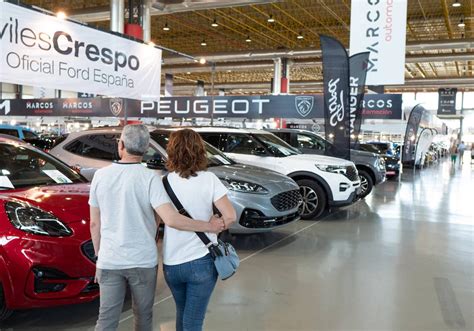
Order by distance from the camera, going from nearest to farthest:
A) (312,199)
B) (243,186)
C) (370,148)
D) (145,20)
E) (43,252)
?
(43,252) → (243,186) → (312,199) → (145,20) → (370,148)

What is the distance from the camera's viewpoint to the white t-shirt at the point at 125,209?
2312 mm

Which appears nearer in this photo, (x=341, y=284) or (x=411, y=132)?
(x=341, y=284)

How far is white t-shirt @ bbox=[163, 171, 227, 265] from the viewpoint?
231 centimetres

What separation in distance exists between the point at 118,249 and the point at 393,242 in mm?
5230

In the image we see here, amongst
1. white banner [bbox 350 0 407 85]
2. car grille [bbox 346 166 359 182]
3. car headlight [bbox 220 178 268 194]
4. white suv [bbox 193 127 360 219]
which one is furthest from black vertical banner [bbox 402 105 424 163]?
car headlight [bbox 220 178 268 194]

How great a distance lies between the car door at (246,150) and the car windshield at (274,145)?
0.39ft

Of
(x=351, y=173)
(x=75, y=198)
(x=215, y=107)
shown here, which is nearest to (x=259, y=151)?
(x=351, y=173)

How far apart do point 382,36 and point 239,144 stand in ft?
12.3

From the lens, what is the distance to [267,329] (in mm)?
3549

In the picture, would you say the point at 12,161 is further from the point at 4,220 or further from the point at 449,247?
the point at 449,247

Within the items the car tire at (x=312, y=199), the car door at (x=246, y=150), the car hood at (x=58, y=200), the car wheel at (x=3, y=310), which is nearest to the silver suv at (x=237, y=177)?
the car hood at (x=58, y=200)

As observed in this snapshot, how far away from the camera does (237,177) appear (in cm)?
591

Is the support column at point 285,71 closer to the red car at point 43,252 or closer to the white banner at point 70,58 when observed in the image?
the white banner at point 70,58

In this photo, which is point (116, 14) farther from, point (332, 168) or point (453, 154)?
point (453, 154)
